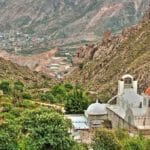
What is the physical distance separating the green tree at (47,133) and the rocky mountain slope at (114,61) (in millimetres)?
49720

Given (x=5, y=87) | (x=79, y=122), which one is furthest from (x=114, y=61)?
(x=79, y=122)

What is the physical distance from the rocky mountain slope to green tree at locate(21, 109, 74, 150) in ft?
163

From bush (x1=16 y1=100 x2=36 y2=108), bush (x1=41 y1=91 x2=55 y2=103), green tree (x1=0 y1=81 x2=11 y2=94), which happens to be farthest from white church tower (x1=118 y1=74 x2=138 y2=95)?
green tree (x1=0 y1=81 x2=11 y2=94)

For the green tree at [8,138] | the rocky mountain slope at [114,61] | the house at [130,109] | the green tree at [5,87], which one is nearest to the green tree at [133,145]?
the green tree at [8,138]

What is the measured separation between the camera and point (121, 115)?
193ft

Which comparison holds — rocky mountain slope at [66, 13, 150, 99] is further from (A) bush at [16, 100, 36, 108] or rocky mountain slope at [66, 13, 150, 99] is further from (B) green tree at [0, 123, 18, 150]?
(B) green tree at [0, 123, 18, 150]

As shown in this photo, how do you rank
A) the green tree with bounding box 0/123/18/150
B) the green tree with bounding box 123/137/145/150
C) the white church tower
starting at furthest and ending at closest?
the white church tower < the green tree with bounding box 123/137/145/150 < the green tree with bounding box 0/123/18/150

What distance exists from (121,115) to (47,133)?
53.2 feet

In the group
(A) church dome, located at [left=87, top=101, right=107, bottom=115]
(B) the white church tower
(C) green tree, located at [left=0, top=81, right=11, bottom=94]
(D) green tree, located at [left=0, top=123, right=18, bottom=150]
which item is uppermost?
(B) the white church tower

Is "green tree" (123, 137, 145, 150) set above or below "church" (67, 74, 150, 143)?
below

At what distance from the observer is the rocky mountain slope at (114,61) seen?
103 meters

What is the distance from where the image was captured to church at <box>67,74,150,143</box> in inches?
2156

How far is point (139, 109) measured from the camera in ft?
183

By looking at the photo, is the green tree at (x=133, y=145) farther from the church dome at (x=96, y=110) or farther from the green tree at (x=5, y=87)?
the green tree at (x=5, y=87)
